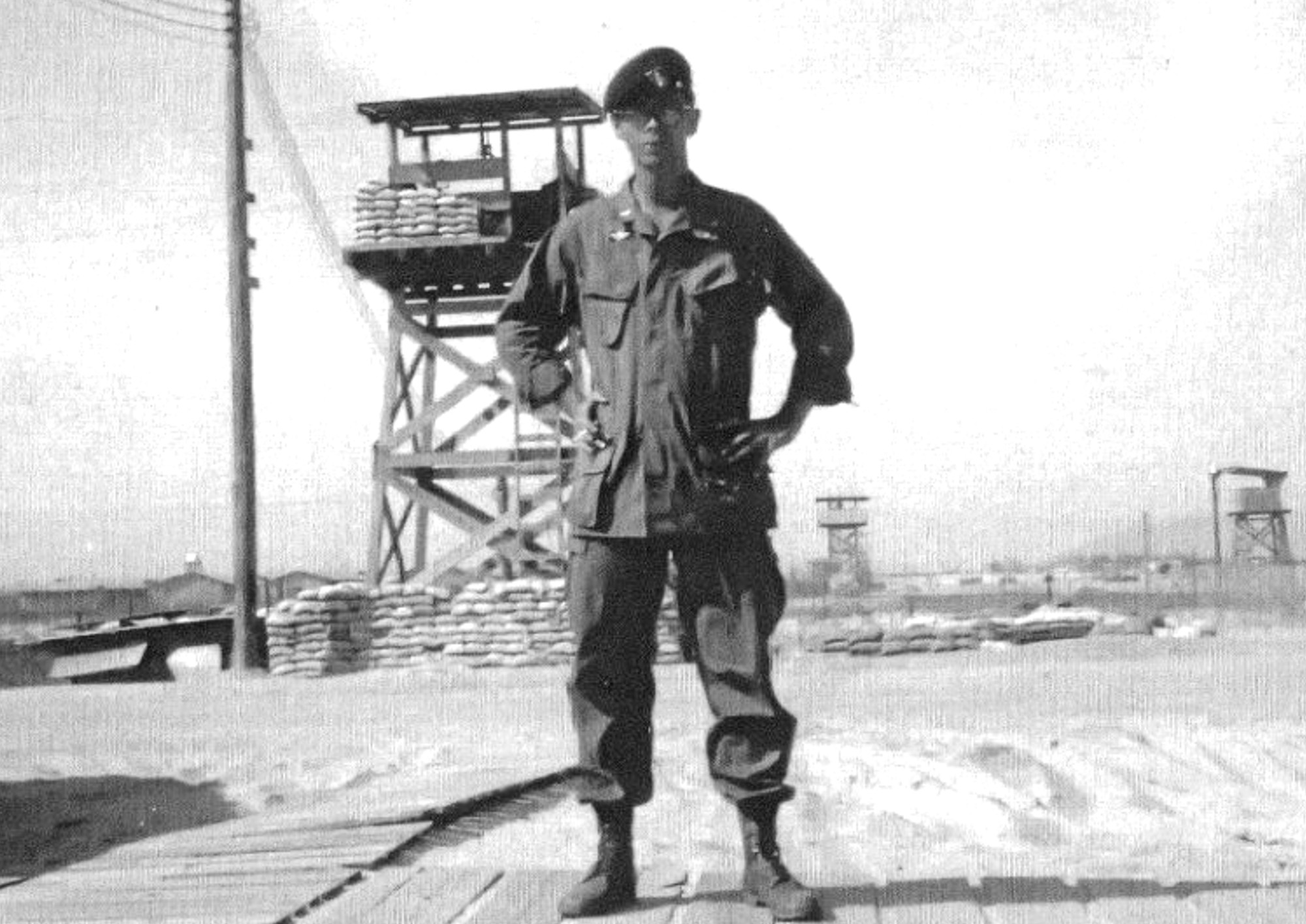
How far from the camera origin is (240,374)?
20328 millimetres

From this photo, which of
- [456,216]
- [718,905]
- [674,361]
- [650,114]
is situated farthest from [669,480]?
[456,216]

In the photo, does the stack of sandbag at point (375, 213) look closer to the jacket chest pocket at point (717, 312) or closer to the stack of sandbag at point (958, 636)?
the stack of sandbag at point (958, 636)

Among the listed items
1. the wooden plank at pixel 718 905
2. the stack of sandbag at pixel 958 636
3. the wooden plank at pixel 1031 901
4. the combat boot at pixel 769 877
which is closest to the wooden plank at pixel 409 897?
the wooden plank at pixel 718 905

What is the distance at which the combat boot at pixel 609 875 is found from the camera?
4.03 m

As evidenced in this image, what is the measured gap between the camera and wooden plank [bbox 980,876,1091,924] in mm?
3811

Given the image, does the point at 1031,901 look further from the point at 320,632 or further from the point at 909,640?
the point at 320,632

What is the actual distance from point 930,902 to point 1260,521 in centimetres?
3885

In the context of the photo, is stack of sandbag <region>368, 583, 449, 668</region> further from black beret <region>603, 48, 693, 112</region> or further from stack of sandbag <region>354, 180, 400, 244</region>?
black beret <region>603, 48, 693, 112</region>

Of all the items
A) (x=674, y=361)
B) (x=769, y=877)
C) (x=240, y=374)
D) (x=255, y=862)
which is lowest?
(x=255, y=862)

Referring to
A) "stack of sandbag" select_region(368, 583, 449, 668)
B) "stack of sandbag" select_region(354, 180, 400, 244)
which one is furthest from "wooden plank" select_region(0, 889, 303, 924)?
"stack of sandbag" select_region(354, 180, 400, 244)

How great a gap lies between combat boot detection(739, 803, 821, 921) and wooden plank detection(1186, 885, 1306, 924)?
2.67 ft

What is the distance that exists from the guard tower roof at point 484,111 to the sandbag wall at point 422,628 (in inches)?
209

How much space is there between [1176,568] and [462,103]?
23.4 meters

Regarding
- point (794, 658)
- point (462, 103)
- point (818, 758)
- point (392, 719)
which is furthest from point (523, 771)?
point (462, 103)
